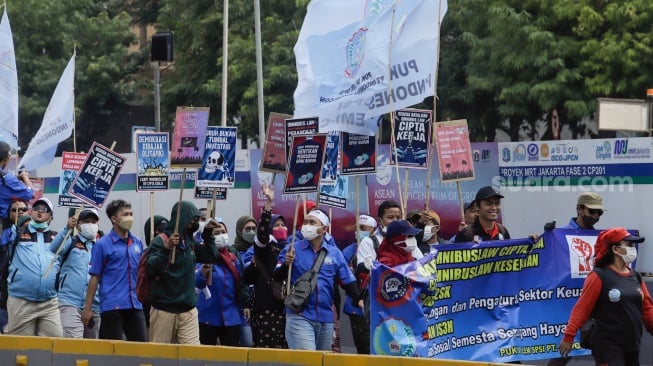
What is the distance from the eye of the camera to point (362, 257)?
11.0 metres

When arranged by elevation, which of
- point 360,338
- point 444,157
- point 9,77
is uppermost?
point 9,77

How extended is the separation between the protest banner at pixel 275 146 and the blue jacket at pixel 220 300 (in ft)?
3.28

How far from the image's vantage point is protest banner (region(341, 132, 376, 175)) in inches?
482

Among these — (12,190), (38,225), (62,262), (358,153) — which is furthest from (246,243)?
(12,190)

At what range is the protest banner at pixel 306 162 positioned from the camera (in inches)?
449

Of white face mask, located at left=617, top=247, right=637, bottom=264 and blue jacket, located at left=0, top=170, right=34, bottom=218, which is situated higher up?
blue jacket, located at left=0, top=170, right=34, bottom=218

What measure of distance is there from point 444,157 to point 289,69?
16106mm

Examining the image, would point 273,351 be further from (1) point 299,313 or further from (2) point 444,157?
(2) point 444,157

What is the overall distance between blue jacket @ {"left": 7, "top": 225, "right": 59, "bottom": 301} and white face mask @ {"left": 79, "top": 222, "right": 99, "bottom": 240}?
0.46m

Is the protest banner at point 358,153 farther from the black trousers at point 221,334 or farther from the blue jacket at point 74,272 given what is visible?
the blue jacket at point 74,272

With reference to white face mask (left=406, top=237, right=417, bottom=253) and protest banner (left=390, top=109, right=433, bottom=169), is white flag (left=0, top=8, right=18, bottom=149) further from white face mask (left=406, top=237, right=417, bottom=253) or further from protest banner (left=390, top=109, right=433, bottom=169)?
white face mask (left=406, top=237, right=417, bottom=253)

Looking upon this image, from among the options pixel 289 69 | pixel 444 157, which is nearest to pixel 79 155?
pixel 444 157

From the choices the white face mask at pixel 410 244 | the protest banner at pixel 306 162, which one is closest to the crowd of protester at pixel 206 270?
the white face mask at pixel 410 244

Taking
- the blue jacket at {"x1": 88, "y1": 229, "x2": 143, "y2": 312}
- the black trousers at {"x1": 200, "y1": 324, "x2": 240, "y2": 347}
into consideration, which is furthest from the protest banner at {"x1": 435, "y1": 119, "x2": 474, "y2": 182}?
the blue jacket at {"x1": 88, "y1": 229, "x2": 143, "y2": 312}
